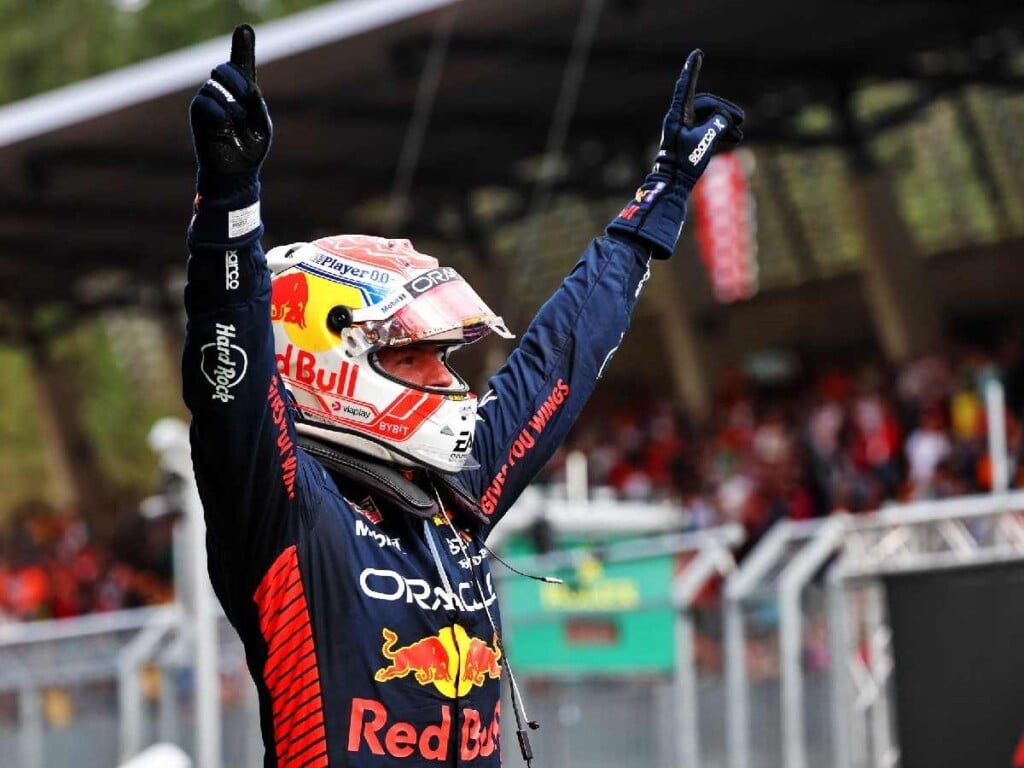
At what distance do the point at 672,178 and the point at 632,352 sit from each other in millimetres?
22422

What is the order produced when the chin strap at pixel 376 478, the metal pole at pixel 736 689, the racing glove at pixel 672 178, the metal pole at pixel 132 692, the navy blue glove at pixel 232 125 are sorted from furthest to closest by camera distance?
1. the metal pole at pixel 132 692
2. the metal pole at pixel 736 689
3. the racing glove at pixel 672 178
4. the chin strap at pixel 376 478
5. the navy blue glove at pixel 232 125

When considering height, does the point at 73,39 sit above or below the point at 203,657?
above

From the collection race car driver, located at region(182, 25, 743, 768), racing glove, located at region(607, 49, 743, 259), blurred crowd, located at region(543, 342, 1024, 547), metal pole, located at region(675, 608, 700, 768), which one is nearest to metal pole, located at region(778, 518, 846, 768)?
metal pole, located at region(675, 608, 700, 768)

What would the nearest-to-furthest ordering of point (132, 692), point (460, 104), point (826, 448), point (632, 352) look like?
1. point (132, 692)
2. point (826, 448)
3. point (460, 104)
4. point (632, 352)

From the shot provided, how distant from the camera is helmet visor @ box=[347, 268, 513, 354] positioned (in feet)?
10.7

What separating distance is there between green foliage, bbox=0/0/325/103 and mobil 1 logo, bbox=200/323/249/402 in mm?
25327

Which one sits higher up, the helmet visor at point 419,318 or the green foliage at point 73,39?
the green foliage at point 73,39

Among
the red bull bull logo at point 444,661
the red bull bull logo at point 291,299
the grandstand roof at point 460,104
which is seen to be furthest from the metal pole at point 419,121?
the red bull bull logo at point 444,661

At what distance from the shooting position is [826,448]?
15.1m

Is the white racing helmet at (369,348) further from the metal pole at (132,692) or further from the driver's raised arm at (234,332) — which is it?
the metal pole at (132,692)

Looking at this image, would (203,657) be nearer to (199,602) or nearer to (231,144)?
(199,602)

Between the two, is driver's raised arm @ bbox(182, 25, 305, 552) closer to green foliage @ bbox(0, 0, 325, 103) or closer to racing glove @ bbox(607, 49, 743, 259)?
racing glove @ bbox(607, 49, 743, 259)

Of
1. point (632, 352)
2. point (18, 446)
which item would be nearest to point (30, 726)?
point (632, 352)

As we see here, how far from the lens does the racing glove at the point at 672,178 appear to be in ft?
12.4
